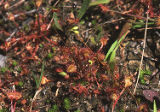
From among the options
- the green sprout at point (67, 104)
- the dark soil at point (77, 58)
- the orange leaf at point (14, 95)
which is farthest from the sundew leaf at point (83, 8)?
the orange leaf at point (14, 95)

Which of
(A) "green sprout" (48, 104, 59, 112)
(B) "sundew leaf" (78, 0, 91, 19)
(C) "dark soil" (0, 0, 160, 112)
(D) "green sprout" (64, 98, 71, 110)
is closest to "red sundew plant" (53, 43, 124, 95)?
(C) "dark soil" (0, 0, 160, 112)

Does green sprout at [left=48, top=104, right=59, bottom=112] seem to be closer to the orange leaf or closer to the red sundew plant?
the red sundew plant

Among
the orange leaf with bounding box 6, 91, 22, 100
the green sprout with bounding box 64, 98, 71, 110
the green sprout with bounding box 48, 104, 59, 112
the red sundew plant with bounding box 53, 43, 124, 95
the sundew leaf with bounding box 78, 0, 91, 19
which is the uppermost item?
the sundew leaf with bounding box 78, 0, 91, 19

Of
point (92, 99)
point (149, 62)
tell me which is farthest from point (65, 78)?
point (149, 62)

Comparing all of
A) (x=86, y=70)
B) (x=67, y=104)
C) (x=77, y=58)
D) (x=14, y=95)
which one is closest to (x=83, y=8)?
(x=77, y=58)

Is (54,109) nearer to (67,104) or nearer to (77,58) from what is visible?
(67,104)

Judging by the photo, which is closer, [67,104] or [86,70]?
[67,104]

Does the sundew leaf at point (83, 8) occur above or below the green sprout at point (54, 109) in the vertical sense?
above

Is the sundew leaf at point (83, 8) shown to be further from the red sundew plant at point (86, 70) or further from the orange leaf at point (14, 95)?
the orange leaf at point (14, 95)

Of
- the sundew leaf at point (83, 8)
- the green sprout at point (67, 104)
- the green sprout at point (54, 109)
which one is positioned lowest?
the green sprout at point (54, 109)
